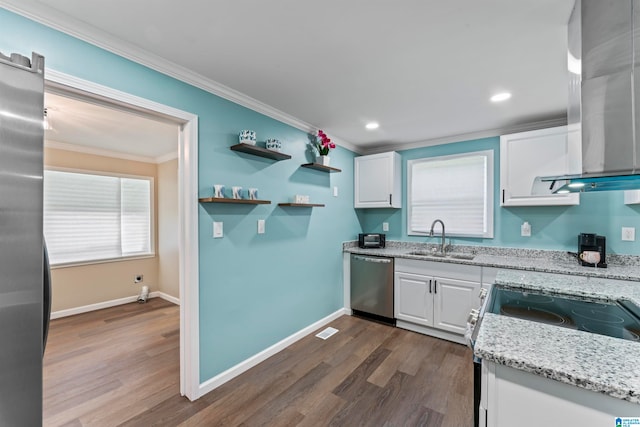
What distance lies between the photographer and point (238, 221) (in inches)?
91.2

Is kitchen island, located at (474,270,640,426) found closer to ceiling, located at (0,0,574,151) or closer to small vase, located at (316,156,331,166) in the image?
ceiling, located at (0,0,574,151)

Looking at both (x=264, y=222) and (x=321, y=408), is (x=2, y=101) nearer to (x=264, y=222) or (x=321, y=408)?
(x=264, y=222)

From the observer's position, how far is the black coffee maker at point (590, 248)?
241 centimetres

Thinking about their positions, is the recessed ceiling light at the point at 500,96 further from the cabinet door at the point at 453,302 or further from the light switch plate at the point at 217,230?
the light switch plate at the point at 217,230

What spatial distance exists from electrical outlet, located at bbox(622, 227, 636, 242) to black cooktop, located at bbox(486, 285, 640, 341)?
179 centimetres

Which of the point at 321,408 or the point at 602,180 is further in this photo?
the point at 321,408

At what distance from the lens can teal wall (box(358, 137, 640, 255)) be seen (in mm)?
2527

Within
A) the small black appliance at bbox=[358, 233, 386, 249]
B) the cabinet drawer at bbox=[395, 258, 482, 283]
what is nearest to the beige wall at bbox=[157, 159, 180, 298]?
the small black appliance at bbox=[358, 233, 386, 249]

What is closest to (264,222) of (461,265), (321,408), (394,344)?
(321,408)

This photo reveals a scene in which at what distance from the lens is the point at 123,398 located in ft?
6.59

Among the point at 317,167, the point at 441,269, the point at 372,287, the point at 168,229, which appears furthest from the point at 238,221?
the point at 168,229

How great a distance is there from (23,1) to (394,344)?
3.60 m

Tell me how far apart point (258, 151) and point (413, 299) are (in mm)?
2373

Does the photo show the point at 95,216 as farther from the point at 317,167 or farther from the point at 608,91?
the point at 608,91
